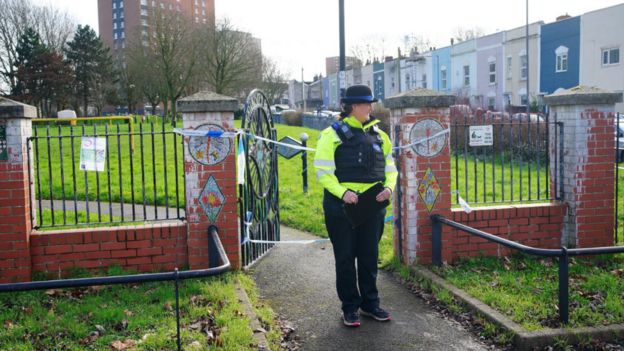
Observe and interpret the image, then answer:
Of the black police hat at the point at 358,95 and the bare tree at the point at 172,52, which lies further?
the bare tree at the point at 172,52

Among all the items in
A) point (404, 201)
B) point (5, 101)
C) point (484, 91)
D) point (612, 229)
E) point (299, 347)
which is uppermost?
point (484, 91)

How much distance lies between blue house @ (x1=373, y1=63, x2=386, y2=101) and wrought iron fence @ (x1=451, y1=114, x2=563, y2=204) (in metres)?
47.1

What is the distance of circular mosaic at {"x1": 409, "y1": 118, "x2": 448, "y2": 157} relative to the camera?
6.51 metres

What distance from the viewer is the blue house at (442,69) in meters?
47.7

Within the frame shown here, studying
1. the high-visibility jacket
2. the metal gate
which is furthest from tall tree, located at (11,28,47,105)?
the high-visibility jacket

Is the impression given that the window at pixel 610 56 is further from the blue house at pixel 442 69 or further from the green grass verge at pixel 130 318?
the green grass verge at pixel 130 318

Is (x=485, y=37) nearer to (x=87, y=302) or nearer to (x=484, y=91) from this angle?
(x=484, y=91)

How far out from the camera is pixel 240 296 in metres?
5.59

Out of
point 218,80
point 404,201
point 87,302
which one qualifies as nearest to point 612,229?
point 404,201

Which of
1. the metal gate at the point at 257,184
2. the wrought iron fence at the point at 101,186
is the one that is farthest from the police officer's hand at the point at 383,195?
the wrought iron fence at the point at 101,186

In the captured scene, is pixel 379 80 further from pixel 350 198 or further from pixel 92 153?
pixel 350 198

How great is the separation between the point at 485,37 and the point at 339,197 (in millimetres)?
40228

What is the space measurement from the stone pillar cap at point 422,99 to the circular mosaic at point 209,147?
1900mm

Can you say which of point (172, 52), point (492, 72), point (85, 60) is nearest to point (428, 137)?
point (172, 52)
